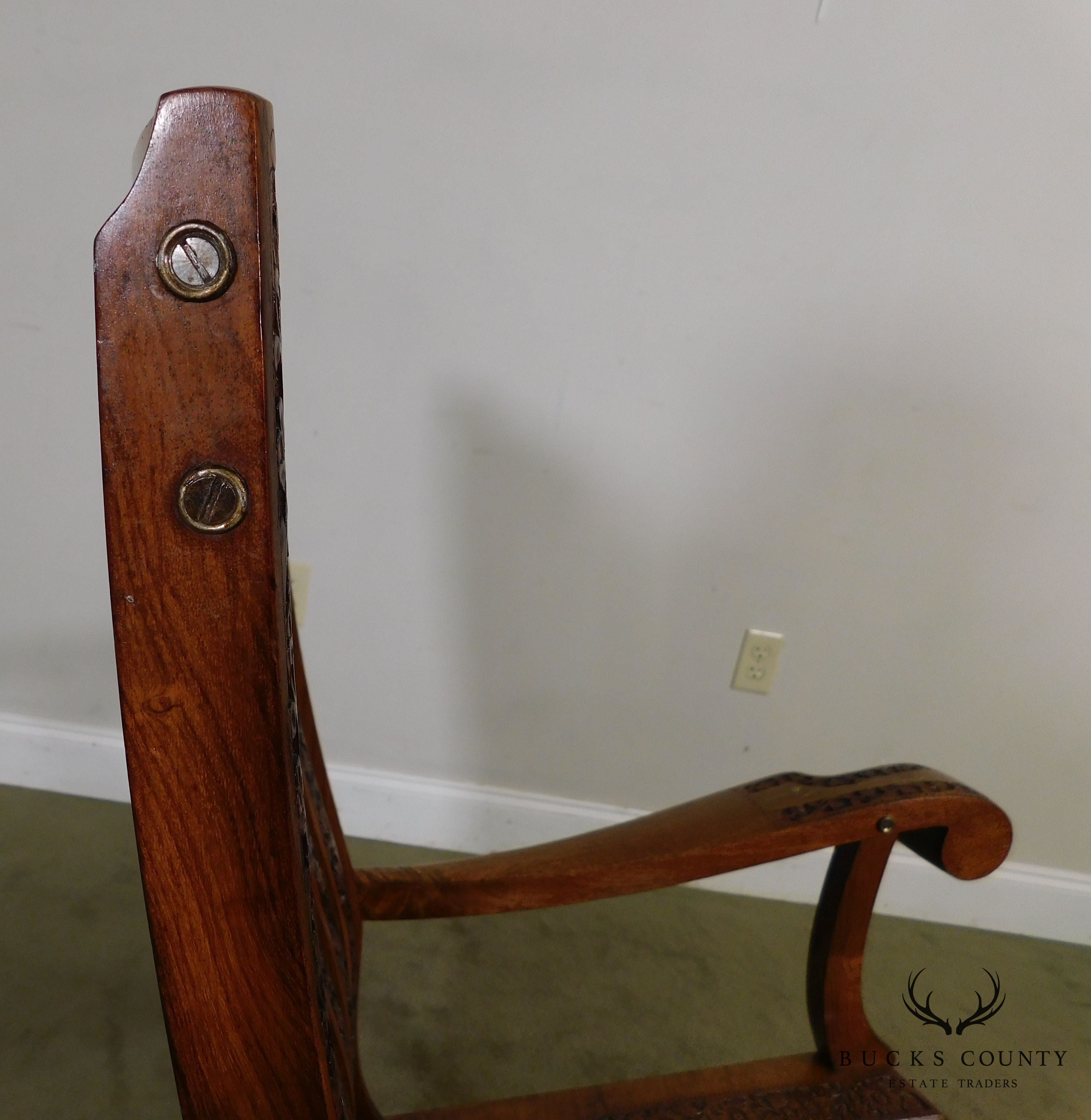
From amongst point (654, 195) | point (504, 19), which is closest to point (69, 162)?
point (504, 19)

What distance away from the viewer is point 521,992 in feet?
4.87

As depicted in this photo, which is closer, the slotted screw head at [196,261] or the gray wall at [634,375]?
the slotted screw head at [196,261]

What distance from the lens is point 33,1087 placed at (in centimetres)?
118

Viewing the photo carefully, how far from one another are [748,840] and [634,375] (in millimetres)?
1045

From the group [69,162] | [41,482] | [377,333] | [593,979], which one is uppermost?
[69,162]

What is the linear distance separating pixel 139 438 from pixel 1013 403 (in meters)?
1.57

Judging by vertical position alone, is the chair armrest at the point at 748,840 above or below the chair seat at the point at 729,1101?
above

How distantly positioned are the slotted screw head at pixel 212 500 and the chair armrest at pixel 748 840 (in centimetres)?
42

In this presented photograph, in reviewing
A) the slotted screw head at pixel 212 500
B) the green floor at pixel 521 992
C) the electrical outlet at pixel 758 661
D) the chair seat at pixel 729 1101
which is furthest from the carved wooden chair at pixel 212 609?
the electrical outlet at pixel 758 661

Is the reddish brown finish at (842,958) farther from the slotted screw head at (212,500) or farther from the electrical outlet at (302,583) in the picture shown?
the electrical outlet at (302,583)

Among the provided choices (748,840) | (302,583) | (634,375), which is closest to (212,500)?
(748,840)

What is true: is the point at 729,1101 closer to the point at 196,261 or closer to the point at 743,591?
the point at 196,261

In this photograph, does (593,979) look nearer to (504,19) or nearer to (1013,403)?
(1013,403)

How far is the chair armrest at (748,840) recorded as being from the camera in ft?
2.06
